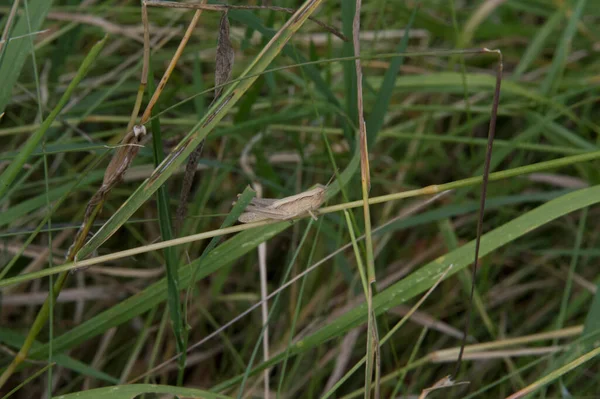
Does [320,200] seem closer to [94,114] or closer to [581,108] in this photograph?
[94,114]

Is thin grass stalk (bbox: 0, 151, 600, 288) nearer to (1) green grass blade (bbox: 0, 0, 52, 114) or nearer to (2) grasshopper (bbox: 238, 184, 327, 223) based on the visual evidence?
(2) grasshopper (bbox: 238, 184, 327, 223)

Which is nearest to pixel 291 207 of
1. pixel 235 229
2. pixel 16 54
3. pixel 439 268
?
pixel 235 229

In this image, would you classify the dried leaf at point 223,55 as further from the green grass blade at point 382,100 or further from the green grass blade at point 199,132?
the green grass blade at point 382,100

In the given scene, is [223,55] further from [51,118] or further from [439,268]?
[439,268]

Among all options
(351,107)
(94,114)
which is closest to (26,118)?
(94,114)

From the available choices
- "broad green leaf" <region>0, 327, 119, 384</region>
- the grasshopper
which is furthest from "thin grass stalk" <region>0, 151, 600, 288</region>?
"broad green leaf" <region>0, 327, 119, 384</region>
